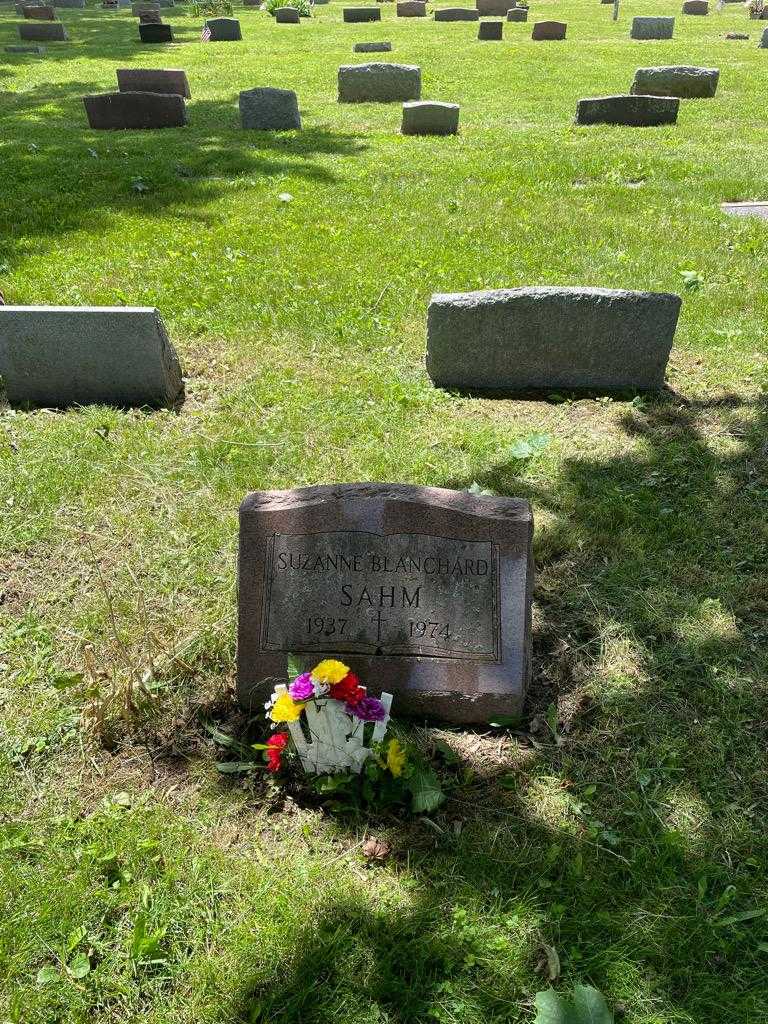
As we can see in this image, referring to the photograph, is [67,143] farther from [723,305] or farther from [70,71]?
[723,305]

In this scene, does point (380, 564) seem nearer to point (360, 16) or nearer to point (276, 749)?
point (276, 749)

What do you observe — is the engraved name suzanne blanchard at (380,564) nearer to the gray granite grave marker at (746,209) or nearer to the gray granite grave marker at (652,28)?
the gray granite grave marker at (746,209)

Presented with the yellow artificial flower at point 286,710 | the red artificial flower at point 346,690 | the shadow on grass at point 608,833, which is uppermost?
the red artificial flower at point 346,690

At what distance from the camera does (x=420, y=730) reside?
2.73m

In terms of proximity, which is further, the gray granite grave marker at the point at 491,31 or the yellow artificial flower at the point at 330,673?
the gray granite grave marker at the point at 491,31

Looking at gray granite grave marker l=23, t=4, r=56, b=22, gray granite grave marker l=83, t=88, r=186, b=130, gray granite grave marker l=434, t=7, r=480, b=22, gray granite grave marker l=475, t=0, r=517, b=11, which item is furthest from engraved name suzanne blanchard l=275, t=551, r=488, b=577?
gray granite grave marker l=23, t=4, r=56, b=22

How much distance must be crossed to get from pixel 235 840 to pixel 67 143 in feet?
38.1

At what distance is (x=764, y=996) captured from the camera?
2.00 m

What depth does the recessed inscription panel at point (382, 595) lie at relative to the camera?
2680mm

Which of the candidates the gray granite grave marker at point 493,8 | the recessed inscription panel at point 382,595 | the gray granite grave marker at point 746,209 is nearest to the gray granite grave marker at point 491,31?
the gray granite grave marker at point 493,8

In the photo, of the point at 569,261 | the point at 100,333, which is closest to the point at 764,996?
the point at 100,333

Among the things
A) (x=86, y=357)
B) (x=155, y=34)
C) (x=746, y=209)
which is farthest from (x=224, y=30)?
(x=86, y=357)

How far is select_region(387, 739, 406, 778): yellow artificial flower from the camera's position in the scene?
2451 mm

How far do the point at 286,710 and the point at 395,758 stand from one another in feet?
1.31
